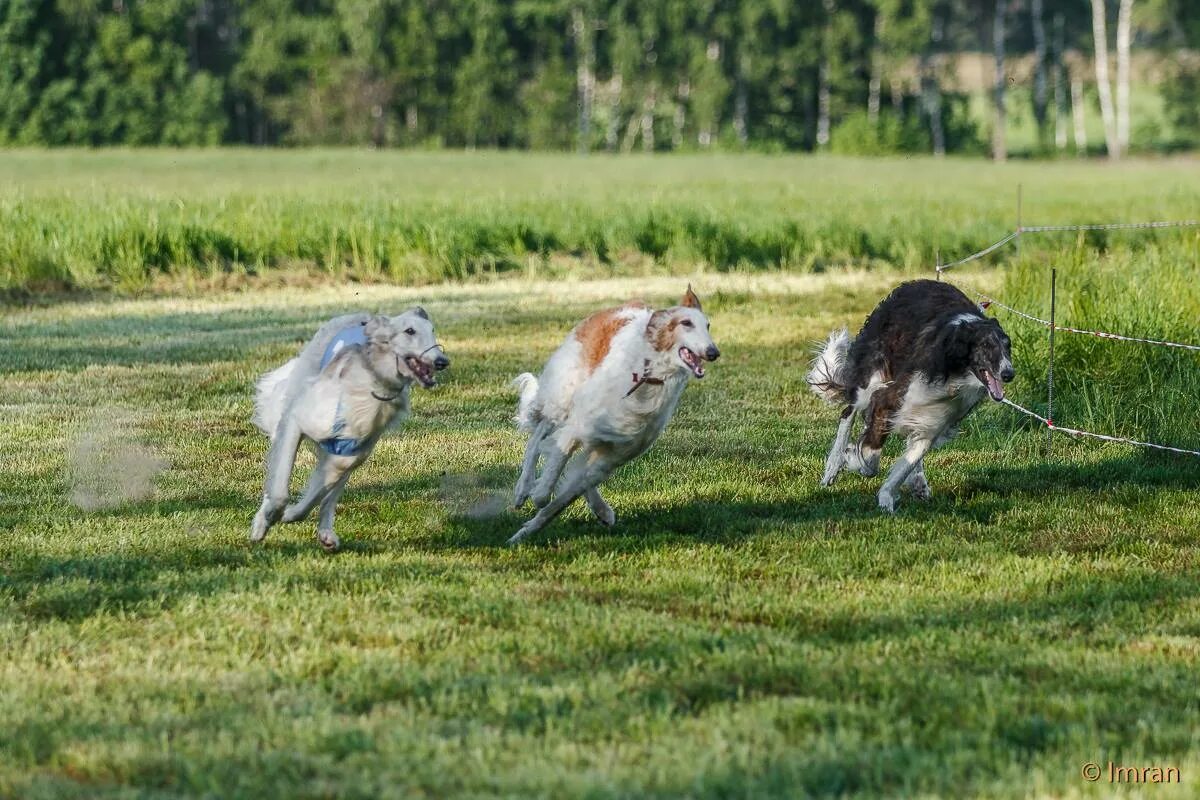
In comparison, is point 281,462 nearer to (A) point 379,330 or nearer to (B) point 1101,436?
(A) point 379,330

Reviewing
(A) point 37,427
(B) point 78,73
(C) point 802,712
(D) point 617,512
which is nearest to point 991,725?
(C) point 802,712

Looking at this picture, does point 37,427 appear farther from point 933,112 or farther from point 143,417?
point 933,112

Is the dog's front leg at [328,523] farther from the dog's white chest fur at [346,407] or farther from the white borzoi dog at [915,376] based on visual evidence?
the white borzoi dog at [915,376]

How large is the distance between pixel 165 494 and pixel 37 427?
2406 mm

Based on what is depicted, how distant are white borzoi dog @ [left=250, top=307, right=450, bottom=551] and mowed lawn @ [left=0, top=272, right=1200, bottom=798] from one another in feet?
1.00

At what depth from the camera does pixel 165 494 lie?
959 centimetres

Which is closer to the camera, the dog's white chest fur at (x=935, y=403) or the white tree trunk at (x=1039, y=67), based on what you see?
the dog's white chest fur at (x=935, y=403)

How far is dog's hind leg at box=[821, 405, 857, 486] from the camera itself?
33.6 ft

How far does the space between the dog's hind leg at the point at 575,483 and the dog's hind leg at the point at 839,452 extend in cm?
216

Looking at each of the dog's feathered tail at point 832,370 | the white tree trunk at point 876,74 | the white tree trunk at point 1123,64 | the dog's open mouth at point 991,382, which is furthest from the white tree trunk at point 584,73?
the dog's open mouth at point 991,382

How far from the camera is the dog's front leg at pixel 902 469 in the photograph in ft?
31.4

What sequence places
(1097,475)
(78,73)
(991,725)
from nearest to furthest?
(991,725) < (1097,475) < (78,73)

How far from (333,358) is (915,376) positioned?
344cm

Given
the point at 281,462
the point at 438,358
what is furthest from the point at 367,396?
the point at 281,462
